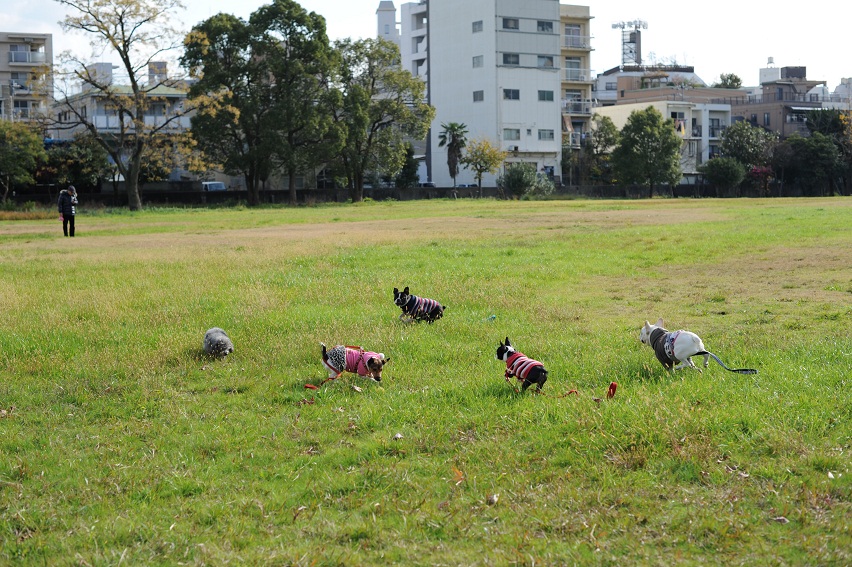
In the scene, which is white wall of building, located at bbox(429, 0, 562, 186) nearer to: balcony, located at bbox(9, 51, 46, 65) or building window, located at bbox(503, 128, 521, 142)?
building window, located at bbox(503, 128, 521, 142)

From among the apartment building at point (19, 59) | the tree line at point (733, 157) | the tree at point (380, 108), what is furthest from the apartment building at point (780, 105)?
the apartment building at point (19, 59)

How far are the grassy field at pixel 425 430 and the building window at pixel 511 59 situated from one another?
8001cm

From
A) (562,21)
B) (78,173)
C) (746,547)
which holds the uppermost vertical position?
(562,21)

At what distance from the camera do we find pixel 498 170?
91500mm

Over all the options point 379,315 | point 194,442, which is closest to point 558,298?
point 379,315

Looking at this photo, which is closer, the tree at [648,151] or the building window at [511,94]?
the tree at [648,151]

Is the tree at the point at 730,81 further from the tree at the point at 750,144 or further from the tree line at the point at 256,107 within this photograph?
the tree line at the point at 256,107

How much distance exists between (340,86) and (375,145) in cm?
551

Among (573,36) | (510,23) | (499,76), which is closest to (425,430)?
(499,76)

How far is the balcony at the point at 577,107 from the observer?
330ft

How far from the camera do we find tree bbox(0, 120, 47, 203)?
60.8 metres

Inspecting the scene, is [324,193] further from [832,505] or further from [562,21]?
[832,505]

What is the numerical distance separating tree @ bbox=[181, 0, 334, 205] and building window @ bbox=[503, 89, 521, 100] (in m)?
28.7

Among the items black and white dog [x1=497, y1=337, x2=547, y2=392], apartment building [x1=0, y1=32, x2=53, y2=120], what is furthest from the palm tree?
black and white dog [x1=497, y1=337, x2=547, y2=392]
